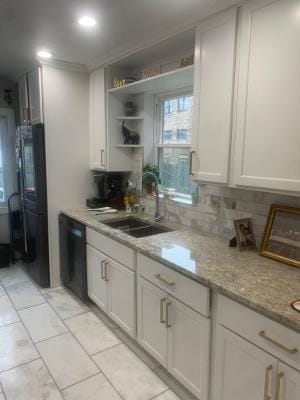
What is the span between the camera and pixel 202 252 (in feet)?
6.15

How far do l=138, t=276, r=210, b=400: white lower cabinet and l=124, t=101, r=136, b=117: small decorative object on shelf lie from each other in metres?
1.73

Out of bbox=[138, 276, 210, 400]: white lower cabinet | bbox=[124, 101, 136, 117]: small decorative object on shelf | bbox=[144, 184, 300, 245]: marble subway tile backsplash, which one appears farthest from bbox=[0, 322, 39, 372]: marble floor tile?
bbox=[124, 101, 136, 117]: small decorative object on shelf

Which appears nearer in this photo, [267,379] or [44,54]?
[267,379]

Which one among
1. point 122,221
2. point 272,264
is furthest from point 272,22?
point 122,221

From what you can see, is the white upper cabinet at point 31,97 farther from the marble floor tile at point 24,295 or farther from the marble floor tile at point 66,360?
the marble floor tile at point 66,360

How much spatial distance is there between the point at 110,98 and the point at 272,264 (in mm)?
Result: 2145

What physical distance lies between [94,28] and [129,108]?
38.1 inches

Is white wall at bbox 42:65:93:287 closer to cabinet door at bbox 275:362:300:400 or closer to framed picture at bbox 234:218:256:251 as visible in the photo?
framed picture at bbox 234:218:256:251

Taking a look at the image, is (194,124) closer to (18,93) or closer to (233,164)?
(233,164)

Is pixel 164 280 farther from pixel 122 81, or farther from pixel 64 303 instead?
pixel 122 81

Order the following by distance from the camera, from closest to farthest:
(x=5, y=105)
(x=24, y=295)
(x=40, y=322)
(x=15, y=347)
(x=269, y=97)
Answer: (x=269, y=97) → (x=15, y=347) → (x=40, y=322) → (x=24, y=295) → (x=5, y=105)

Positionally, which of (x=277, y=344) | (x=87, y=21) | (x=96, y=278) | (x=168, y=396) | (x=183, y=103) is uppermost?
(x=87, y=21)

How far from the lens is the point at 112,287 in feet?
7.86

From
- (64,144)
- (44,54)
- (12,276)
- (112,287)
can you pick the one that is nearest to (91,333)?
(112,287)
